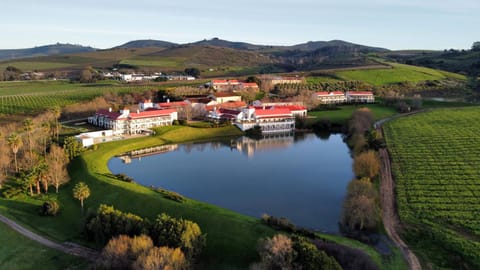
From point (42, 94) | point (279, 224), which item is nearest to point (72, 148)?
point (279, 224)

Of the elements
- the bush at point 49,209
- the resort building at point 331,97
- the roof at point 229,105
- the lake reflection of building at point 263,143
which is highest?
the resort building at point 331,97

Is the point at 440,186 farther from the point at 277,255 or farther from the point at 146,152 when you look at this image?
the point at 146,152

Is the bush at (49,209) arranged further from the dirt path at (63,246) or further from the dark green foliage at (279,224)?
the dark green foliage at (279,224)

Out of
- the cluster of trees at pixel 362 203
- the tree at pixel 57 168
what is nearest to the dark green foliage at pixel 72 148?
the tree at pixel 57 168

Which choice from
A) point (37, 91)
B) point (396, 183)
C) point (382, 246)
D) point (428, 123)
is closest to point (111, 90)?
point (37, 91)

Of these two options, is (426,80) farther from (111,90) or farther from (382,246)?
(382,246)

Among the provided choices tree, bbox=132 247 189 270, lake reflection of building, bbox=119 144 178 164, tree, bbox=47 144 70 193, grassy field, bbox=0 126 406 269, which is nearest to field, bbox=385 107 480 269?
grassy field, bbox=0 126 406 269
